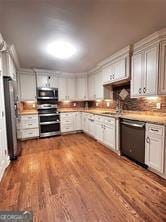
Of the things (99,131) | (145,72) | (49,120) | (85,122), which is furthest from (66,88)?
(145,72)

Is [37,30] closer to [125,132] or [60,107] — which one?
[125,132]

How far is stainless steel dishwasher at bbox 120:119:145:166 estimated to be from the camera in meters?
2.45

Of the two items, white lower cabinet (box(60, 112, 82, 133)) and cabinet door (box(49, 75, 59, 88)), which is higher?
cabinet door (box(49, 75, 59, 88))

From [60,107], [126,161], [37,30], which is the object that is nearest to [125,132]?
[126,161]

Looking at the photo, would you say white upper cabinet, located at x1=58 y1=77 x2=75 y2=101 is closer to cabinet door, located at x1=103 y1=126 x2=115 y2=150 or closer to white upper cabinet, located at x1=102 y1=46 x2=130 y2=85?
white upper cabinet, located at x1=102 y1=46 x2=130 y2=85

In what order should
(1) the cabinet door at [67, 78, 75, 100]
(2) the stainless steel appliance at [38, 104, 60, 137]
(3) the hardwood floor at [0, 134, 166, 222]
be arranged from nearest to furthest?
(3) the hardwood floor at [0, 134, 166, 222]
(2) the stainless steel appliance at [38, 104, 60, 137]
(1) the cabinet door at [67, 78, 75, 100]

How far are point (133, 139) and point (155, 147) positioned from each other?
1.70ft

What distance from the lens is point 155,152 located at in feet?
7.18

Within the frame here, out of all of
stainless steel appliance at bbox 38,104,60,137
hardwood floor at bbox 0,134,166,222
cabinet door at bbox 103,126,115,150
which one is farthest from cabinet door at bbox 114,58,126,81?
stainless steel appliance at bbox 38,104,60,137

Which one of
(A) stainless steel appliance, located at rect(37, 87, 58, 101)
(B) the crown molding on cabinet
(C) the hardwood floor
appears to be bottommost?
(C) the hardwood floor

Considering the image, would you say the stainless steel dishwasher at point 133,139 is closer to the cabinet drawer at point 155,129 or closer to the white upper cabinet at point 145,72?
the cabinet drawer at point 155,129

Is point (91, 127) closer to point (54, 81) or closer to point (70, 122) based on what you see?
point (70, 122)

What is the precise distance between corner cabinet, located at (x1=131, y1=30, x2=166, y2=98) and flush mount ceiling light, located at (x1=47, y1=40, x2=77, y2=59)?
1.41 m

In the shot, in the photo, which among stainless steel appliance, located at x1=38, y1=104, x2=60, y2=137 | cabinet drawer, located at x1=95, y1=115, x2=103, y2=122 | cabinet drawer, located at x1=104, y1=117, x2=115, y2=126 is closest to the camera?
cabinet drawer, located at x1=104, y1=117, x2=115, y2=126
